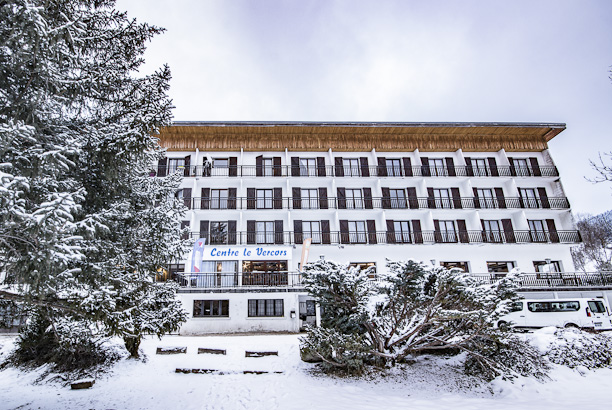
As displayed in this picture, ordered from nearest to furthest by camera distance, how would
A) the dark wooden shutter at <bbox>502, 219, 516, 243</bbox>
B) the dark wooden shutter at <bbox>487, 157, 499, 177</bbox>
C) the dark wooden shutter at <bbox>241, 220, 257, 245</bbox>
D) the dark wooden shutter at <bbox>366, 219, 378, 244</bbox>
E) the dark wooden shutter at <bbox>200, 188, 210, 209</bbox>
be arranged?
1. the dark wooden shutter at <bbox>241, 220, 257, 245</bbox>
2. the dark wooden shutter at <bbox>366, 219, 378, 244</bbox>
3. the dark wooden shutter at <bbox>200, 188, 210, 209</bbox>
4. the dark wooden shutter at <bbox>502, 219, 516, 243</bbox>
5. the dark wooden shutter at <bbox>487, 157, 499, 177</bbox>

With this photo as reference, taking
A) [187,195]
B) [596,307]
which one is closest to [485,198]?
[596,307]

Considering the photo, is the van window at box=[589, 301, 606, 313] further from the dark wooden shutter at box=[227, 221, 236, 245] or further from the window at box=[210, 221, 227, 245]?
the window at box=[210, 221, 227, 245]

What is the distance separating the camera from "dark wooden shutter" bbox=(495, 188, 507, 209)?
2820 centimetres

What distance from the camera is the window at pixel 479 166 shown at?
28975 millimetres

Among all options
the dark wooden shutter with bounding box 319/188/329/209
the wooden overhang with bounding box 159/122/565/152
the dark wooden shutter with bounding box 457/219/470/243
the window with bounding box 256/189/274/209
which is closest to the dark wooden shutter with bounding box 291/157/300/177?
the wooden overhang with bounding box 159/122/565/152

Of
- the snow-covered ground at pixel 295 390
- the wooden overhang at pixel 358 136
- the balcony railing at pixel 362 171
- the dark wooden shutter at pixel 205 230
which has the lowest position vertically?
the snow-covered ground at pixel 295 390

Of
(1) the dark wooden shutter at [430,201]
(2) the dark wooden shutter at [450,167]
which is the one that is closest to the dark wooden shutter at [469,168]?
(2) the dark wooden shutter at [450,167]

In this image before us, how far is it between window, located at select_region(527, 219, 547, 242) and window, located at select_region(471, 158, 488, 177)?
5156 mm

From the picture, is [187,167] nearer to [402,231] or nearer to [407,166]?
[402,231]

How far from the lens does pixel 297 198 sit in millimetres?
27172

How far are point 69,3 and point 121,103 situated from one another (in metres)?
2.23

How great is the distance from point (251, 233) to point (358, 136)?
38.5 feet

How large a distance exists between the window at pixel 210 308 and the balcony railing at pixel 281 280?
952mm

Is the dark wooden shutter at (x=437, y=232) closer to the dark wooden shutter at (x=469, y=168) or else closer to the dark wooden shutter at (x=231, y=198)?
the dark wooden shutter at (x=469, y=168)
